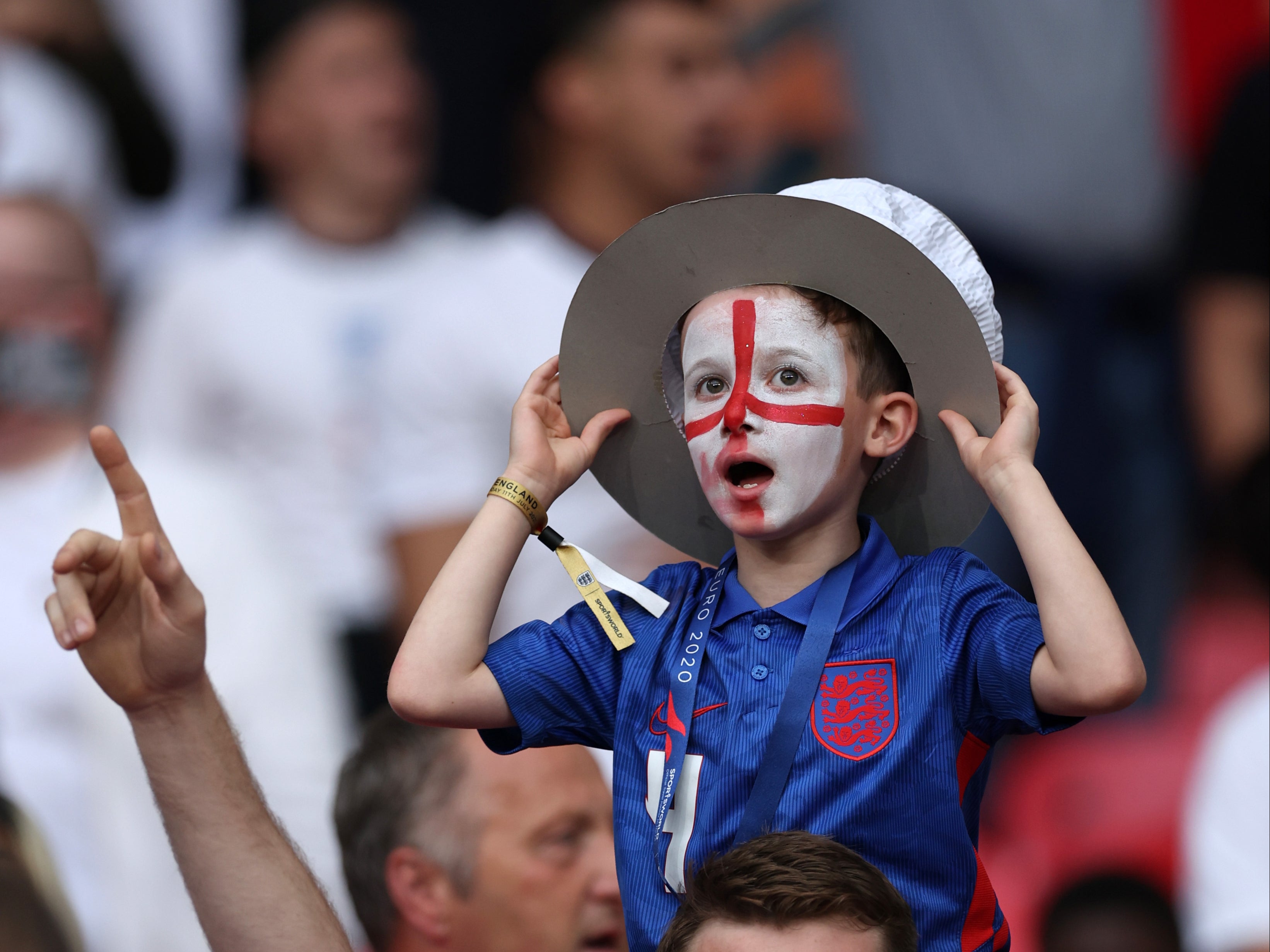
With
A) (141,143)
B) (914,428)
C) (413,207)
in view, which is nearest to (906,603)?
(914,428)

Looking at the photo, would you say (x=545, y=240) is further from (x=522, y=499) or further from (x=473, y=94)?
(x=522, y=499)

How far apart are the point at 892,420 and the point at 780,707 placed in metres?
0.39

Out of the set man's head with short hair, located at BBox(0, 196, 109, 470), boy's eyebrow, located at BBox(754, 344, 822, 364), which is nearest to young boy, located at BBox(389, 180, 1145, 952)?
boy's eyebrow, located at BBox(754, 344, 822, 364)

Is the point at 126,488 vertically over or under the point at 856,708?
over

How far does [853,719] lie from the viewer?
70.8 inches

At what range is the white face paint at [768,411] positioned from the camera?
6.13 ft

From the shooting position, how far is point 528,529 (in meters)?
2.04

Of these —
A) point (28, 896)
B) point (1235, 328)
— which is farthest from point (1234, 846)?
point (28, 896)

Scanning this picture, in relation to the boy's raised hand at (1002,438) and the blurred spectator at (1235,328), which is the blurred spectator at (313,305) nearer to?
the blurred spectator at (1235,328)

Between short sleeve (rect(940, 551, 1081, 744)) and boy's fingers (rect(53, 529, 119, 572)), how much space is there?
3.45 ft

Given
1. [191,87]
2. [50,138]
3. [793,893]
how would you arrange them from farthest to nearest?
1. [191,87]
2. [50,138]
3. [793,893]

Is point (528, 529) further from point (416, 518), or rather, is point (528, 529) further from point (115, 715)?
point (416, 518)

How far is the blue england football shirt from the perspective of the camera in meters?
1.77

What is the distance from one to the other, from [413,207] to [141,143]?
93cm
